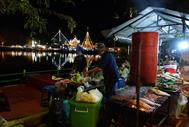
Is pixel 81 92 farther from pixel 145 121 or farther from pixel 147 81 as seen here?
pixel 147 81

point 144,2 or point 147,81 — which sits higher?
point 144,2

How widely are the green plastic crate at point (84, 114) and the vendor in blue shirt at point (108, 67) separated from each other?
3.59 ft

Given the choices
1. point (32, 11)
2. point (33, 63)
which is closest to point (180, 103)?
point (32, 11)

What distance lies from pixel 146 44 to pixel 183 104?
2966 millimetres

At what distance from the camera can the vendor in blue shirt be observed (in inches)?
282

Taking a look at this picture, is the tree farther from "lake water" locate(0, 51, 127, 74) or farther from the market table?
"lake water" locate(0, 51, 127, 74)

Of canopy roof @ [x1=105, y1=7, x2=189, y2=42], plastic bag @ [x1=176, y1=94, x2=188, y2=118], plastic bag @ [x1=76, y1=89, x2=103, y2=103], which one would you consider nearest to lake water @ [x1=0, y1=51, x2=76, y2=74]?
canopy roof @ [x1=105, y1=7, x2=189, y2=42]

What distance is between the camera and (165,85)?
28.2 feet

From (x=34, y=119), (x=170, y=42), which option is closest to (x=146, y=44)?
(x=34, y=119)

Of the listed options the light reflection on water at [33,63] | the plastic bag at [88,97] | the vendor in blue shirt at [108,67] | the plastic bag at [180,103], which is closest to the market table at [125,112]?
the vendor in blue shirt at [108,67]

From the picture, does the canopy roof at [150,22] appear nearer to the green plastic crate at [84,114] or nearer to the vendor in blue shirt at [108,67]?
the vendor in blue shirt at [108,67]

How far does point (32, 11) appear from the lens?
3.40 meters

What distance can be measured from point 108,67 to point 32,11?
4.25 m

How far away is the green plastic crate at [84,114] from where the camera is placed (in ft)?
20.3
